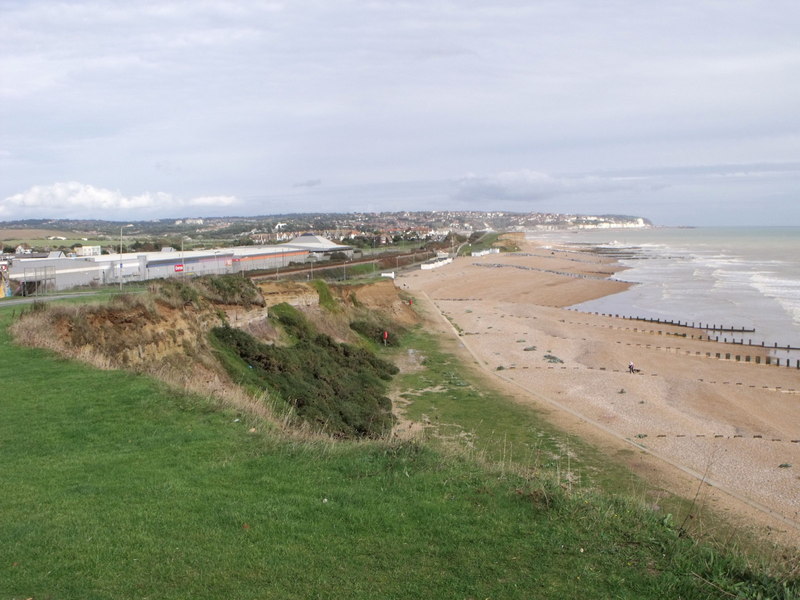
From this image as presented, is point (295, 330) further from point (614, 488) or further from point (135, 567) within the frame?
point (135, 567)

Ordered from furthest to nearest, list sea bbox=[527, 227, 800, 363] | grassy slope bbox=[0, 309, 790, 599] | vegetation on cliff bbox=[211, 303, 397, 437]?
1. sea bbox=[527, 227, 800, 363]
2. vegetation on cliff bbox=[211, 303, 397, 437]
3. grassy slope bbox=[0, 309, 790, 599]

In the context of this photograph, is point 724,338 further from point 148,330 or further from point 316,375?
point 148,330

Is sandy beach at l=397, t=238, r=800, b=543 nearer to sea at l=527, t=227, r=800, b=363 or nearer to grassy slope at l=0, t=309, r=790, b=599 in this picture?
sea at l=527, t=227, r=800, b=363

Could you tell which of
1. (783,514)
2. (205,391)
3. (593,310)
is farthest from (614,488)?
(593,310)

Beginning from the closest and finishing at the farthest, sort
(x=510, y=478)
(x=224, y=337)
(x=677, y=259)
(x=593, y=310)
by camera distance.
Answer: (x=510, y=478), (x=224, y=337), (x=593, y=310), (x=677, y=259)

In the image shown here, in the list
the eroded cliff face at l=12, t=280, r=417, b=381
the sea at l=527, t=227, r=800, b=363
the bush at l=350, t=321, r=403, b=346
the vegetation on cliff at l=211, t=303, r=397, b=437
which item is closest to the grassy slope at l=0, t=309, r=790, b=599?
the vegetation on cliff at l=211, t=303, r=397, b=437

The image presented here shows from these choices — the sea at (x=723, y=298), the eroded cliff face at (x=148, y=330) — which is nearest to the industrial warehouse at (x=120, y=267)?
the eroded cliff face at (x=148, y=330)

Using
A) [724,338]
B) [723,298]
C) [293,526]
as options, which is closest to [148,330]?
[293,526]
